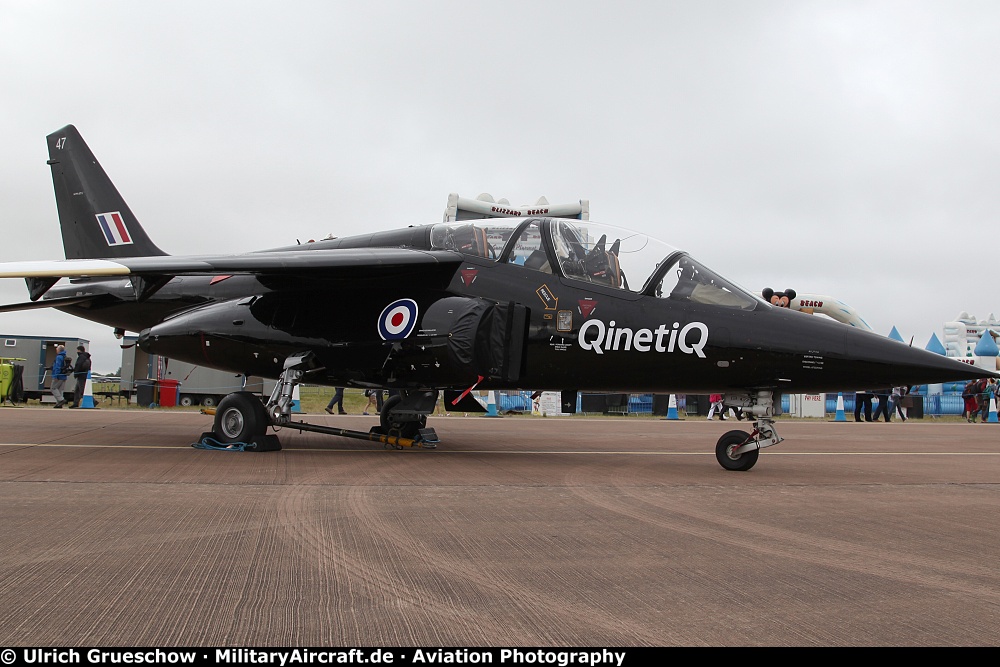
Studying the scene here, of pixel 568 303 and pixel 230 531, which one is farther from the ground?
pixel 568 303

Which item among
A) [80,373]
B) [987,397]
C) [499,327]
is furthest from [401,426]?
[987,397]

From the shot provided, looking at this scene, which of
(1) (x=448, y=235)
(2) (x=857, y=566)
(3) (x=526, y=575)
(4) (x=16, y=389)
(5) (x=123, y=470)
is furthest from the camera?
(4) (x=16, y=389)

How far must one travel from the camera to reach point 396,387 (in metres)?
9.54

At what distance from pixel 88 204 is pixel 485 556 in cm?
1154

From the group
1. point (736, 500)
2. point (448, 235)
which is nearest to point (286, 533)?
point (736, 500)

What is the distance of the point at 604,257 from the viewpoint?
8.43 meters

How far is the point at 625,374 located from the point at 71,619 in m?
6.38

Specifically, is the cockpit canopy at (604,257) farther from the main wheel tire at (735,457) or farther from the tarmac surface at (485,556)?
the tarmac surface at (485,556)

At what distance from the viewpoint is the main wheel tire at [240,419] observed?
9.22m

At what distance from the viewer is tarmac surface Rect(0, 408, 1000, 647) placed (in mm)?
2598

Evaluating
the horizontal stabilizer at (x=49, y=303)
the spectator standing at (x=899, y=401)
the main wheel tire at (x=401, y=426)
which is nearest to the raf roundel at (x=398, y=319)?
the main wheel tire at (x=401, y=426)

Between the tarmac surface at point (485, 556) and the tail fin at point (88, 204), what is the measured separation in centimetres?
603

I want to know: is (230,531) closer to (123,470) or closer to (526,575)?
(526,575)

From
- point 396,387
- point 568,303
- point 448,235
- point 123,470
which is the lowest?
point 123,470
